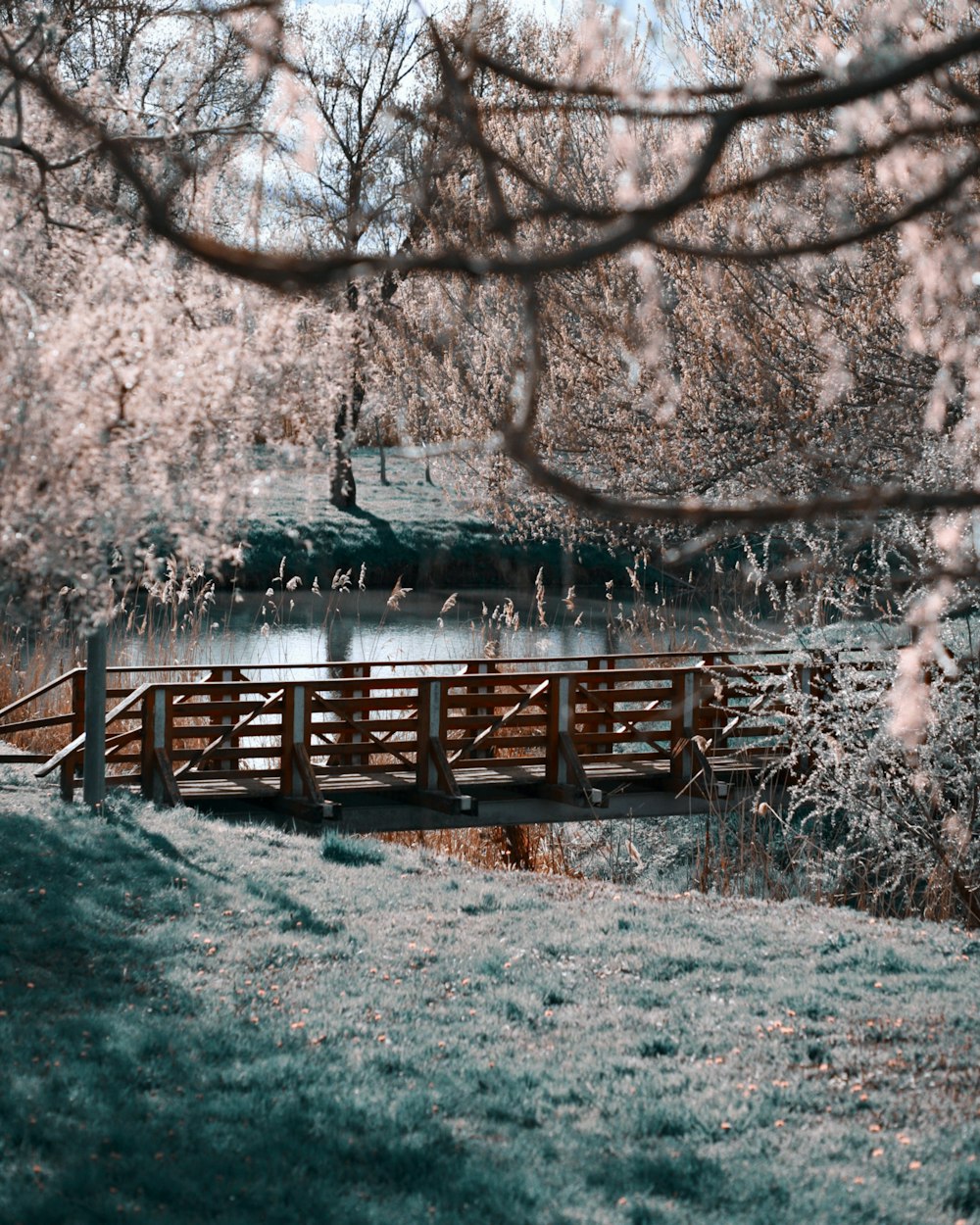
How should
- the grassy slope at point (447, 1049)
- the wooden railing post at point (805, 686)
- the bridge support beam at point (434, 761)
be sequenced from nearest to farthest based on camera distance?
1. the grassy slope at point (447, 1049)
2. the bridge support beam at point (434, 761)
3. the wooden railing post at point (805, 686)

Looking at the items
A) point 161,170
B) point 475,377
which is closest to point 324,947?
point 161,170

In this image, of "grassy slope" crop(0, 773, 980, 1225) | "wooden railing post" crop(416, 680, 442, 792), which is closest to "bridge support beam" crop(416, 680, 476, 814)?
"wooden railing post" crop(416, 680, 442, 792)

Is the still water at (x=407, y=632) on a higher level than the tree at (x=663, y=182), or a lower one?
lower

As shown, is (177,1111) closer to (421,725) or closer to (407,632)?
(421,725)

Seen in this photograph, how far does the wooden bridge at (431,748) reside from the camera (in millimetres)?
9344

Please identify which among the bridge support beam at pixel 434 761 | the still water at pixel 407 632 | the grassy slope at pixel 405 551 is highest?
the grassy slope at pixel 405 551

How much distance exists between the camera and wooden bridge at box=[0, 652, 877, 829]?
30.7 ft

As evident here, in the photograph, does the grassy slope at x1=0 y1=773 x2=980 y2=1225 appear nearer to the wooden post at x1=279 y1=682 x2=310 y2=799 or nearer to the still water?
the wooden post at x1=279 y1=682 x2=310 y2=799

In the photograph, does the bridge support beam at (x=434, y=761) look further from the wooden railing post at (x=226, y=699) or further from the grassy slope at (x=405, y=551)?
the grassy slope at (x=405, y=551)

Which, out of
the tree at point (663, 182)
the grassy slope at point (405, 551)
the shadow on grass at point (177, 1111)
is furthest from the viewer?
the grassy slope at point (405, 551)

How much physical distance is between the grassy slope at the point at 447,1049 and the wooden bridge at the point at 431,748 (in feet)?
5.23

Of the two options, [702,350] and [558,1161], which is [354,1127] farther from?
[702,350]

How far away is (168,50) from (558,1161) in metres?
4.64

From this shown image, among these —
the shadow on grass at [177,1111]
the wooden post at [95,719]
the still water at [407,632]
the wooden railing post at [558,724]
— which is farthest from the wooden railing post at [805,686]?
the shadow on grass at [177,1111]
